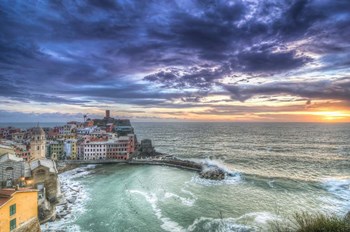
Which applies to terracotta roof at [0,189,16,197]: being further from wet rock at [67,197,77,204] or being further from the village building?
wet rock at [67,197,77,204]

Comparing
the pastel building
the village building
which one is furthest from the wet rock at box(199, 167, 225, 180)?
the village building

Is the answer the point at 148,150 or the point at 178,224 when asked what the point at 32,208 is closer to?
the point at 178,224

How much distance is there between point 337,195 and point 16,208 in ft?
195

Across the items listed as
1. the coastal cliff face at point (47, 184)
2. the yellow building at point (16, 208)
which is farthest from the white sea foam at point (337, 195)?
the coastal cliff face at point (47, 184)

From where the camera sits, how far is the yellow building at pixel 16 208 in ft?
93.0

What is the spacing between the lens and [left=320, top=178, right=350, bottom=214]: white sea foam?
4765 cm

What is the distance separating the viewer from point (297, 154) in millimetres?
111250

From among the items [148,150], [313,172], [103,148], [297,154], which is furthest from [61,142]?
[297,154]

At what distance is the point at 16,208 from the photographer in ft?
99.8

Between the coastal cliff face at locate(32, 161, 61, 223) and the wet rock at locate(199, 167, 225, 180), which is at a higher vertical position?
the coastal cliff face at locate(32, 161, 61, 223)

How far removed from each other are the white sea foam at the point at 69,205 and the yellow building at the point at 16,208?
850 cm

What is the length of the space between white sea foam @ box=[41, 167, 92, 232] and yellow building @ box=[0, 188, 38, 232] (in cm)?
850

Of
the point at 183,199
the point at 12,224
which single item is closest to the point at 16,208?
the point at 12,224

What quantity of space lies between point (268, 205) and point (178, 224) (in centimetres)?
1934
